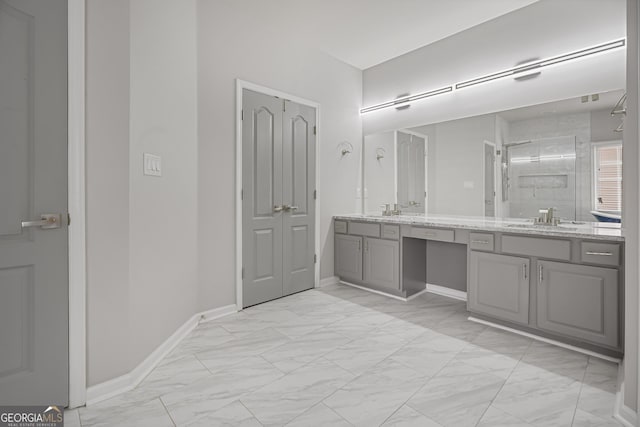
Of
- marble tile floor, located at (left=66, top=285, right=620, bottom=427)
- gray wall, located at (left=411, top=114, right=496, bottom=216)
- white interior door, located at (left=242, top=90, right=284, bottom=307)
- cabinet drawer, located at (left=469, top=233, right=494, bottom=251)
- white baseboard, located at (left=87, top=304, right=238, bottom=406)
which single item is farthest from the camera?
gray wall, located at (left=411, top=114, right=496, bottom=216)

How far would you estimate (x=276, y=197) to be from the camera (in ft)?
11.0

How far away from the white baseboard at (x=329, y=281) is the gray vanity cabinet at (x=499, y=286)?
5.49ft

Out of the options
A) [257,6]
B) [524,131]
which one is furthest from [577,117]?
[257,6]

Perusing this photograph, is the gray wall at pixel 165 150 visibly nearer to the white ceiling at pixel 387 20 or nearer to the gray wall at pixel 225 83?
the gray wall at pixel 225 83

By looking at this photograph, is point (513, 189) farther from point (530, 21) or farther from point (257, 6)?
point (257, 6)

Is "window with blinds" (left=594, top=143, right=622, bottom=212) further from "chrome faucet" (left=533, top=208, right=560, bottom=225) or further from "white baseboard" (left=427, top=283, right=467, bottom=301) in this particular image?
"white baseboard" (left=427, top=283, right=467, bottom=301)

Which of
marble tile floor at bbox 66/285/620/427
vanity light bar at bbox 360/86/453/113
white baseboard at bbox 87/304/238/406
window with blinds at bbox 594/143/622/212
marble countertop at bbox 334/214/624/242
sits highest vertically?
vanity light bar at bbox 360/86/453/113

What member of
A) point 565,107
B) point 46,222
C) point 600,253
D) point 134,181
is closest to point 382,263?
point 600,253

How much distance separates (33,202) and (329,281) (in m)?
3.05

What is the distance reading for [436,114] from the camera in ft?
12.1

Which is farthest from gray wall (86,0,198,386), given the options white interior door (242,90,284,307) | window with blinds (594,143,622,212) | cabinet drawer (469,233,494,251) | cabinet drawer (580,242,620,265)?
window with blinds (594,143,622,212)

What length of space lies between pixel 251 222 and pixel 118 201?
147 cm

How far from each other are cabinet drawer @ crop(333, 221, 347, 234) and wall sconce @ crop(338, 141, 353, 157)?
89cm

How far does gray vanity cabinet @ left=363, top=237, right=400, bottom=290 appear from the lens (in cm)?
344
